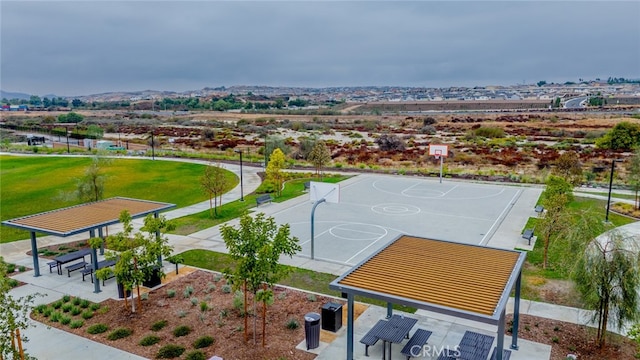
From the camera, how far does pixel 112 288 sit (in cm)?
1485

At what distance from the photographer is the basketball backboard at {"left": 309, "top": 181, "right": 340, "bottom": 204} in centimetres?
1867

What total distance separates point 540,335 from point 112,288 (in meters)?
13.0

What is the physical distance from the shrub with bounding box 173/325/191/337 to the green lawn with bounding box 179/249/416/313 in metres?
3.07

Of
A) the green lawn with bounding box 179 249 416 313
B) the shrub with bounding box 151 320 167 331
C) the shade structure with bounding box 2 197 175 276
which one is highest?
the shade structure with bounding box 2 197 175 276

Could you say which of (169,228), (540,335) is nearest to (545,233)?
(540,335)

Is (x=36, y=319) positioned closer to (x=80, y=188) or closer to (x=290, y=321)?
(x=290, y=321)

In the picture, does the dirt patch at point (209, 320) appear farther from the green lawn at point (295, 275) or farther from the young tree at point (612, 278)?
the young tree at point (612, 278)

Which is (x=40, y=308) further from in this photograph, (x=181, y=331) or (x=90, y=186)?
(x=90, y=186)

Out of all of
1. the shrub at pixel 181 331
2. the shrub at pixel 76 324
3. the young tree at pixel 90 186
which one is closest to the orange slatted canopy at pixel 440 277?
the shrub at pixel 181 331

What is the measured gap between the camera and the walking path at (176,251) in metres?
11.0

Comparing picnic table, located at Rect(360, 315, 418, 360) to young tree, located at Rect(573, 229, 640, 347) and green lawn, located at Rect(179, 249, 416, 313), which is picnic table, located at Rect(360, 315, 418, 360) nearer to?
green lawn, located at Rect(179, 249, 416, 313)

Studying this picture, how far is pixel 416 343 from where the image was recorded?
10.5 meters

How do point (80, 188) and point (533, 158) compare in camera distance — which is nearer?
point (80, 188)

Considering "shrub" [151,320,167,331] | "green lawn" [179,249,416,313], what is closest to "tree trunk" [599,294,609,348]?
"green lawn" [179,249,416,313]
